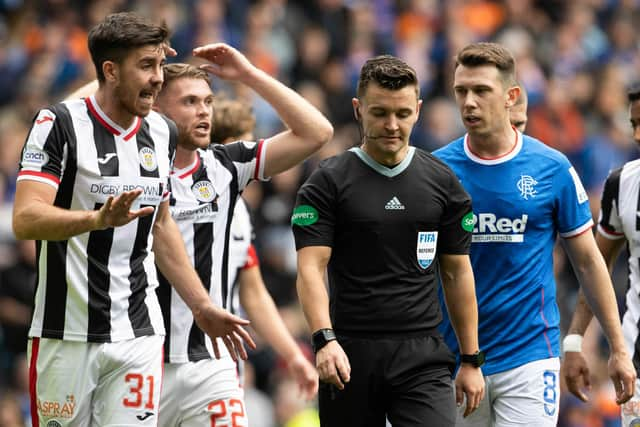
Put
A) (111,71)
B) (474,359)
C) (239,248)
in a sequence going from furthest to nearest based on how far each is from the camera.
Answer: (239,248) → (474,359) → (111,71)

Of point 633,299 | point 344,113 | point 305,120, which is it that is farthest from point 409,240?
point 344,113

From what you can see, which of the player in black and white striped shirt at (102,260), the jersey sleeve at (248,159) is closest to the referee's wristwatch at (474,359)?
the player in black and white striped shirt at (102,260)

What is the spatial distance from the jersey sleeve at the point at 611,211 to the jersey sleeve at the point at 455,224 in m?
1.67

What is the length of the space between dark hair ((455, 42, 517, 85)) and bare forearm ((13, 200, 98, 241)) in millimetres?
2618

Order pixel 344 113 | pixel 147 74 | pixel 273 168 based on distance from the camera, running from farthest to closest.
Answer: pixel 344 113 < pixel 273 168 < pixel 147 74

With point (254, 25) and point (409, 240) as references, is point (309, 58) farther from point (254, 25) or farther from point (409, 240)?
point (409, 240)

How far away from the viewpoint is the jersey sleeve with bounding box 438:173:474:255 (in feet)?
21.2

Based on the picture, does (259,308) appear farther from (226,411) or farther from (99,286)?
(99,286)

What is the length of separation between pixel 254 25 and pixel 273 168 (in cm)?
883

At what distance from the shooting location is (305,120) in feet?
22.7

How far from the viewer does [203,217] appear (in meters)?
7.30

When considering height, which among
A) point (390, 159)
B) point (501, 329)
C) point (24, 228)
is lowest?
point (501, 329)

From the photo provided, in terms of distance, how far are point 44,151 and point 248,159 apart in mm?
1676

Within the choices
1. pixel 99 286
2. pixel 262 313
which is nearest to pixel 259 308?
pixel 262 313
